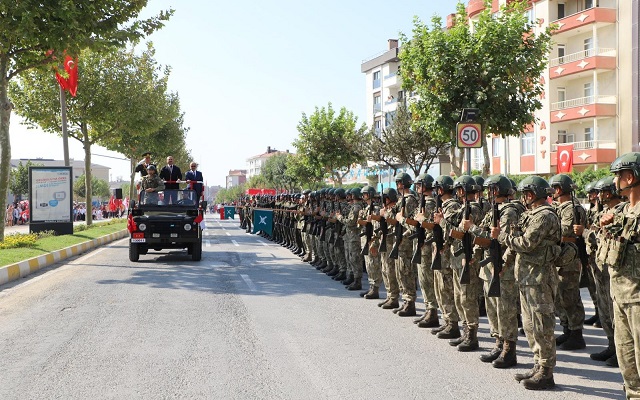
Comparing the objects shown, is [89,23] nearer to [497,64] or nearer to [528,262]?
[497,64]

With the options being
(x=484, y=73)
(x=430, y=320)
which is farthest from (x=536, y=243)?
(x=484, y=73)

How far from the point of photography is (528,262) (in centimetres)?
566

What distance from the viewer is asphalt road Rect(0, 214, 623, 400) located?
529 centimetres

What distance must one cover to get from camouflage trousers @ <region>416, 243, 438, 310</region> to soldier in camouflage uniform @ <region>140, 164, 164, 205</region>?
31.0ft

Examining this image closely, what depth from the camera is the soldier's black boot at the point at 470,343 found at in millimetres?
6781

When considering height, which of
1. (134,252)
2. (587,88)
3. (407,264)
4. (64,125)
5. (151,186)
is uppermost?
(587,88)

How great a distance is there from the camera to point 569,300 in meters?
7.32

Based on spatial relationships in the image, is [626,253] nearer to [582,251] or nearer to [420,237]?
[582,251]

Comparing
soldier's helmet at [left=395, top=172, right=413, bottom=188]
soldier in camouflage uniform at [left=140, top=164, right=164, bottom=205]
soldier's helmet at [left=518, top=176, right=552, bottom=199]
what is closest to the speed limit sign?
soldier's helmet at [left=395, top=172, right=413, bottom=188]

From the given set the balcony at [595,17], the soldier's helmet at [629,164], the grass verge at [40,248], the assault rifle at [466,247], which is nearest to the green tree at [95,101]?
the grass verge at [40,248]

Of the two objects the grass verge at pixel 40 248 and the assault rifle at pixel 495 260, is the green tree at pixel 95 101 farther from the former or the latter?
the assault rifle at pixel 495 260

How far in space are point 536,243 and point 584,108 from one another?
104 ft

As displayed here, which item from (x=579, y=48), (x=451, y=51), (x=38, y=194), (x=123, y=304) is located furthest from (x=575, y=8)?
(x=123, y=304)

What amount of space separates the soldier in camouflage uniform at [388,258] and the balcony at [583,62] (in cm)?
2811
